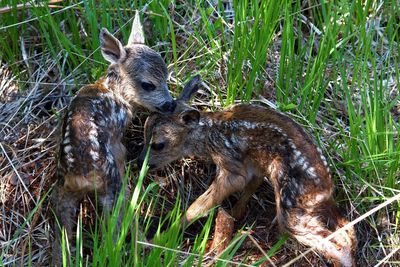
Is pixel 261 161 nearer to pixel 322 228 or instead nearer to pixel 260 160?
pixel 260 160

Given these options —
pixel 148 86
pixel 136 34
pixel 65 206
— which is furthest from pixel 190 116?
pixel 65 206

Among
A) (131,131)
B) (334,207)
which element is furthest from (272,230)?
(131,131)

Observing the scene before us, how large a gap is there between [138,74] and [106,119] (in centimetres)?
63

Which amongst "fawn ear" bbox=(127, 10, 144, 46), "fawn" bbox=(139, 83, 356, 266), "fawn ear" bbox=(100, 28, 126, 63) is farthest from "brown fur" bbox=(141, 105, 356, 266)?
"fawn ear" bbox=(127, 10, 144, 46)

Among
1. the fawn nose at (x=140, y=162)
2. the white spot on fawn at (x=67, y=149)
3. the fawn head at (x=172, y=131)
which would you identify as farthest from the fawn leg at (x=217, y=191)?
the white spot on fawn at (x=67, y=149)

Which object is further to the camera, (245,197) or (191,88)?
(191,88)

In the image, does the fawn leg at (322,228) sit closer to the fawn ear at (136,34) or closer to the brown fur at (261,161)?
the brown fur at (261,161)

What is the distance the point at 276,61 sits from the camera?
668cm

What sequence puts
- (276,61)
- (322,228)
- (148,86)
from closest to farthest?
(322,228) < (148,86) < (276,61)

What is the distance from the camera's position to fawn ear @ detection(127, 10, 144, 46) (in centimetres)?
641

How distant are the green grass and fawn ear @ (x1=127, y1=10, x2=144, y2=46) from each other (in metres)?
0.14

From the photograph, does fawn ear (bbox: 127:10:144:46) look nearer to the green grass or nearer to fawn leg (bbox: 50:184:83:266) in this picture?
the green grass

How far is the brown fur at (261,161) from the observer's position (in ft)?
18.1

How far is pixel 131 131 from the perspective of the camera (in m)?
6.51
